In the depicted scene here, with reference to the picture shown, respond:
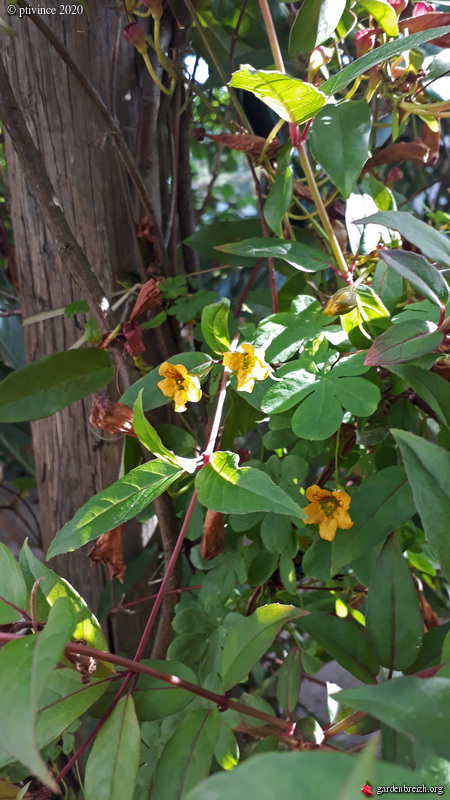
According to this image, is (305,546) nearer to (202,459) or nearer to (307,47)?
(202,459)

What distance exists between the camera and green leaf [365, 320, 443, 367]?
37cm

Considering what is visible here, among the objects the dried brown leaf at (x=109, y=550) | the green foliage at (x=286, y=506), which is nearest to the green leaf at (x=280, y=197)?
the green foliage at (x=286, y=506)

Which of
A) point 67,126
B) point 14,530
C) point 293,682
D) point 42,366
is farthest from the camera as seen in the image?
point 14,530

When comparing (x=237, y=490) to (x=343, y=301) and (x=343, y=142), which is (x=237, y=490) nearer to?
(x=343, y=301)

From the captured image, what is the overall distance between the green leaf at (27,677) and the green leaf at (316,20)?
1.61 feet

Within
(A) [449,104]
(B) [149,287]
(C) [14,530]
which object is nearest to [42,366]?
(B) [149,287]

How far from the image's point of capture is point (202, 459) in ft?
1.42

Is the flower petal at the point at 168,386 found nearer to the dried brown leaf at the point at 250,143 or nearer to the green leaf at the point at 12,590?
the green leaf at the point at 12,590

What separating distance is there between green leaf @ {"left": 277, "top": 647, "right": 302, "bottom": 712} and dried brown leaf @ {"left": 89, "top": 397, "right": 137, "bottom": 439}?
0.25 metres

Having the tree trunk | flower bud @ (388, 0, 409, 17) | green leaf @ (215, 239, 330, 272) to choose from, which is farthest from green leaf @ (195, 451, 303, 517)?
flower bud @ (388, 0, 409, 17)

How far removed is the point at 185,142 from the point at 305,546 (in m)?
0.59

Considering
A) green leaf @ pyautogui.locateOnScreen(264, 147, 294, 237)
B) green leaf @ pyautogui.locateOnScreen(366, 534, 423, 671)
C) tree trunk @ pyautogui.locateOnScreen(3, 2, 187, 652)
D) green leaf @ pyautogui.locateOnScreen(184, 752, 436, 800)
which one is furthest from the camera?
tree trunk @ pyautogui.locateOnScreen(3, 2, 187, 652)

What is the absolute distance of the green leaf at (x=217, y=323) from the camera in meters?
0.47

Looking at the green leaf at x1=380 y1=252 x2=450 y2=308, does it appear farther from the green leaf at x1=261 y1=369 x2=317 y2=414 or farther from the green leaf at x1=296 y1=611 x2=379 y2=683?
the green leaf at x1=296 y1=611 x2=379 y2=683
